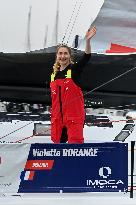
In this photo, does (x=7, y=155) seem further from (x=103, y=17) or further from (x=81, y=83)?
(x=103, y=17)

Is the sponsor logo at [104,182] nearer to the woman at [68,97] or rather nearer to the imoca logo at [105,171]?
the imoca logo at [105,171]

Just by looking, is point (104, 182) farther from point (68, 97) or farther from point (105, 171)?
point (68, 97)

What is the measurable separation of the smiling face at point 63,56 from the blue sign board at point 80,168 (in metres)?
0.66

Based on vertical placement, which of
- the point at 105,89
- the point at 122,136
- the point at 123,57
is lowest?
the point at 122,136

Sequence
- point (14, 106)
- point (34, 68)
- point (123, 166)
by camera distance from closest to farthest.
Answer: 1. point (123, 166)
2. point (34, 68)
3. point (14, 106)

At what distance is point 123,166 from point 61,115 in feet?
1.96

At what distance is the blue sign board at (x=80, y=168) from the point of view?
8.58 ft

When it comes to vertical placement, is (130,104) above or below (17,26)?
below

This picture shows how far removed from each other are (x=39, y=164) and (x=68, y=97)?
551 millimetres

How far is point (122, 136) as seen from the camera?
3.68m

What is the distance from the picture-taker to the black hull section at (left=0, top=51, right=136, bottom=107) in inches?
130

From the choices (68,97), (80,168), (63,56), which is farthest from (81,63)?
(80,168)

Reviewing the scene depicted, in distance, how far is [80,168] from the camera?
8.61ft

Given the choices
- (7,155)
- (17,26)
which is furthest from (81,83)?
(7,155)
